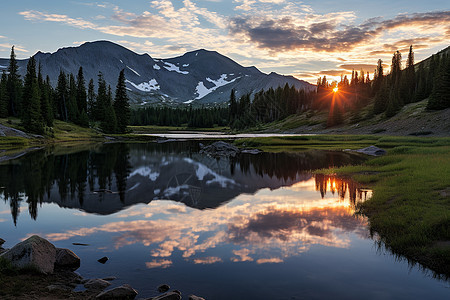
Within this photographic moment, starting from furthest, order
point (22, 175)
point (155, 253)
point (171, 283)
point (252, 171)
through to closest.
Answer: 1. point (252, 171)
2. point (22, 175)
3. point (155, 253)
4. point (171, 283)

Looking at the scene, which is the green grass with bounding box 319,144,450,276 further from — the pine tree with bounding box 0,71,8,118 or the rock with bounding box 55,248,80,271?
the pine tree with bounding box 0,71,8,118

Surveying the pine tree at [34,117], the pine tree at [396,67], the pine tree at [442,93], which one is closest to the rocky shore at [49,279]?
the pine tree at [34,117]

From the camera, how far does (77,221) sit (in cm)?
1898

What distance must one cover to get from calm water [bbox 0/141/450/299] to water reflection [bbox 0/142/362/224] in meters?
0.16

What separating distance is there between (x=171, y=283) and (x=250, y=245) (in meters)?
5.02

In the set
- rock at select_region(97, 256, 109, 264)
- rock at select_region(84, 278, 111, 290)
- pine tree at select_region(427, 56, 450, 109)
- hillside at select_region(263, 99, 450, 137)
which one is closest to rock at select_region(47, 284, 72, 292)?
rock at select_region(84, 278, 111, 290)

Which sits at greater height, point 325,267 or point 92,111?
point 92,111

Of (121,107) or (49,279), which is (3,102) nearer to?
(121,107)

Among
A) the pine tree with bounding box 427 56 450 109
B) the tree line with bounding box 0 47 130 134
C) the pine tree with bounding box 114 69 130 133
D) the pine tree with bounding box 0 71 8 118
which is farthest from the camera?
the pine tree with bounding box 114 69 130 133

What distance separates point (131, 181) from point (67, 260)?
2093cm

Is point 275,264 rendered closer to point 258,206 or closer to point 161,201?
point 258,206

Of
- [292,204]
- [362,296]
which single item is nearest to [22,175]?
[292,204]

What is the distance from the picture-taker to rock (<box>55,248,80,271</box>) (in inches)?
481

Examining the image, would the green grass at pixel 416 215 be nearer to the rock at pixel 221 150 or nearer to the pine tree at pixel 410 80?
the rock at pixel 221 150
